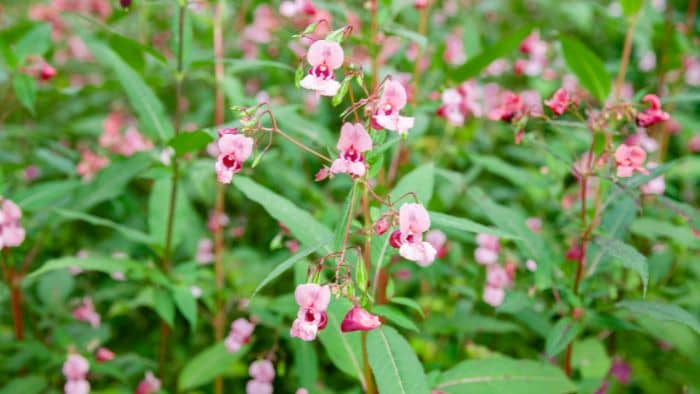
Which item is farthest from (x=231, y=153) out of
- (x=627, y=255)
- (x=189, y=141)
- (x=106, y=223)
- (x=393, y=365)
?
(x=627, y=255)

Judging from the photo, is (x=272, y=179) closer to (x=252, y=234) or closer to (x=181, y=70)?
(x=252, y=234)

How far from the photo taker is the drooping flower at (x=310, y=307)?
1.33 m

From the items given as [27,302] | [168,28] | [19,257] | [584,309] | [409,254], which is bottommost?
[27,302]

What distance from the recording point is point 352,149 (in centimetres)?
136

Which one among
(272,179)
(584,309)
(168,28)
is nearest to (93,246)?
(272,179)

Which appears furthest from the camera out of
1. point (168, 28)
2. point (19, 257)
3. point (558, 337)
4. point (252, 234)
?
point (168, 28)

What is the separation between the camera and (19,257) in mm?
2365

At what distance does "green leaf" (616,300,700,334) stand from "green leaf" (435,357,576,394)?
28 centimetres

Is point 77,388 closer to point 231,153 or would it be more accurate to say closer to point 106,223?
Result: point 106,223

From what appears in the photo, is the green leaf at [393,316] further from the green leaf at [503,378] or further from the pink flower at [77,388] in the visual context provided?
the pink flower at [77,388]

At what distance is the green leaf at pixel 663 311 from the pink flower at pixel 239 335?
117 centimetres

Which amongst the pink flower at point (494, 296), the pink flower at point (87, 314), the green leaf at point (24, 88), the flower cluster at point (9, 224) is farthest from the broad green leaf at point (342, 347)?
the green leaf at point (24, 88)

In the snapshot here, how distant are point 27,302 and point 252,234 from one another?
4.09 ft

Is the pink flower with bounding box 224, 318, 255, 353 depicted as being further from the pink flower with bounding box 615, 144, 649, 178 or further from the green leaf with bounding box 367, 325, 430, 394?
the pink flower with bounding box 615, 144, 649, 178
